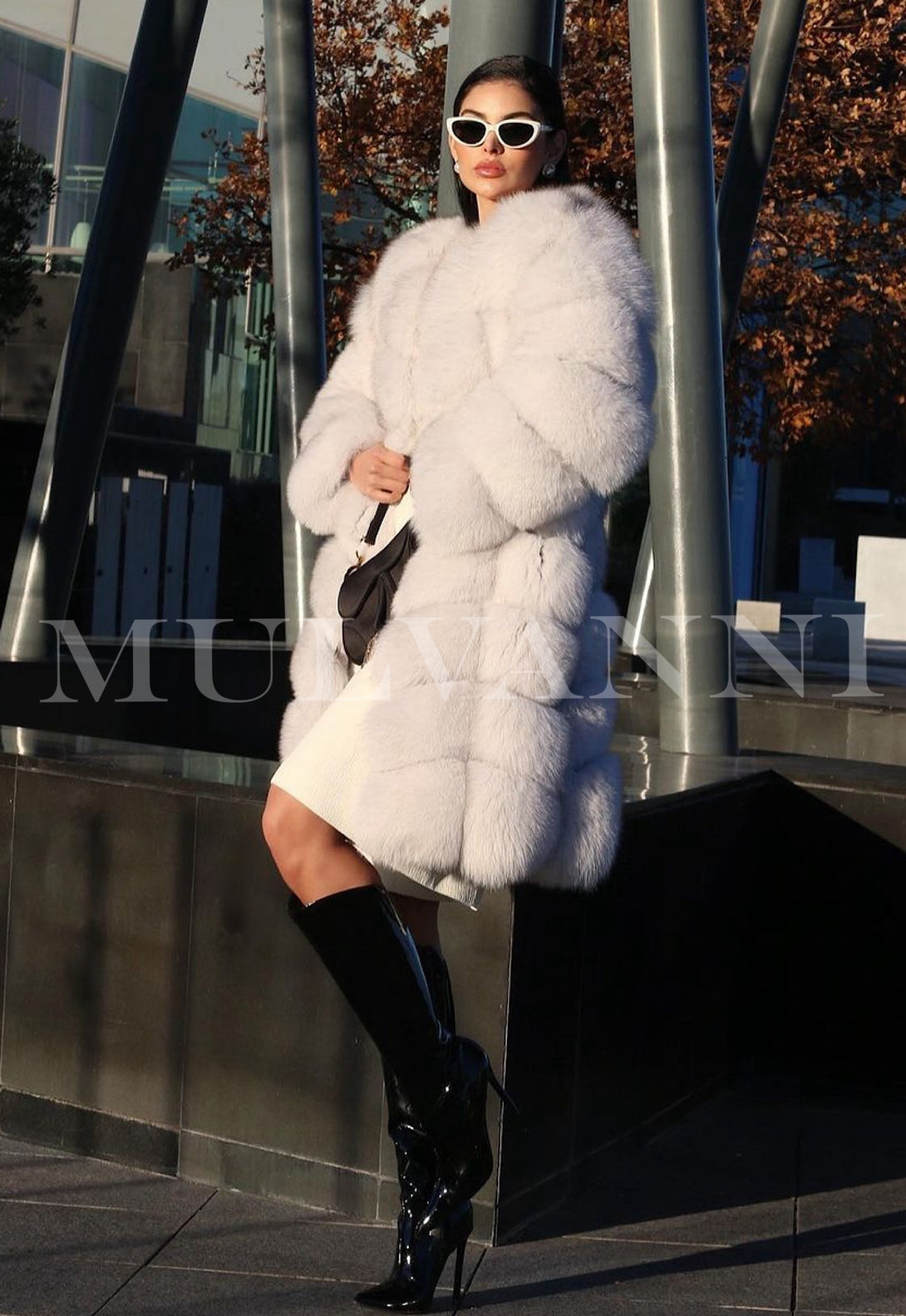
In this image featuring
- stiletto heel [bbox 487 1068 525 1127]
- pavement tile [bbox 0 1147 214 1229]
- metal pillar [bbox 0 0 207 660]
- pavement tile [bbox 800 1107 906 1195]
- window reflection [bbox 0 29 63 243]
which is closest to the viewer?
stiletto heel [bbox 487 1068 525 1127]

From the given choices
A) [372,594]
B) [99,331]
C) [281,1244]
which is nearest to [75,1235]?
[281,1244]

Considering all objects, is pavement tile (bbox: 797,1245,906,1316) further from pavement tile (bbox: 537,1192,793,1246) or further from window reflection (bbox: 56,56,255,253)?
window reflection (bbox: 56,56,255,253)

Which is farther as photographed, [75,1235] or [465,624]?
[75,1235]

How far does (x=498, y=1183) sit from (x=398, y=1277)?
418 millimetres

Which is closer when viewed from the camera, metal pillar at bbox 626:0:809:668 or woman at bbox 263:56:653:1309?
woman at bbox 263:56:653:1309

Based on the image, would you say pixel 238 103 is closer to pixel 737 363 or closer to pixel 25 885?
pixel 737 363

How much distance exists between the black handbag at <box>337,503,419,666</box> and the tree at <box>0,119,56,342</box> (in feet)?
61.7

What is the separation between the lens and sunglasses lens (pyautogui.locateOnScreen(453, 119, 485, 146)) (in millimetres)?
3205

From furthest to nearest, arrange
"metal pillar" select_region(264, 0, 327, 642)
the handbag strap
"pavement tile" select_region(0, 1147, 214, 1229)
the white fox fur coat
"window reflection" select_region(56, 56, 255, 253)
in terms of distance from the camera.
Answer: "window reflection" select_region(56, 56, 255, 253) → "metal pillar" select_region(264, 0, 327, 642) → "pavement tile" select_region(0, 1147, 214, 1229) → the handbag strap → the white fox fur coat

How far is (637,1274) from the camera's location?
356cm

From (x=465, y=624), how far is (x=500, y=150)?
834mm

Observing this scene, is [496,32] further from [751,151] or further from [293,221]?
[751,151]

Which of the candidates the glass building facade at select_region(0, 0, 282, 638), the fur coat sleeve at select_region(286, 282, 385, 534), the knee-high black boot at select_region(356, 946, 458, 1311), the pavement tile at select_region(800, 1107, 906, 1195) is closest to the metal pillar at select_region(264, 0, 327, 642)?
the pavement tile at select_region(800, 1107, 906, 1195)

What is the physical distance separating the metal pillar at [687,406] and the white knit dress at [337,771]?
2.61m
